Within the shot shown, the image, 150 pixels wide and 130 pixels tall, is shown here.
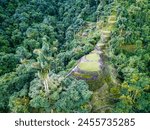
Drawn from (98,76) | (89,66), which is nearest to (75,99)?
(98,76)

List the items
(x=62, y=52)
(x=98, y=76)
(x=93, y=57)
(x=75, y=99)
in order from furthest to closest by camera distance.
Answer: (x=62, y=52) → (x=93, y=57) → (x=98, y=76) → (x=75, y=99)

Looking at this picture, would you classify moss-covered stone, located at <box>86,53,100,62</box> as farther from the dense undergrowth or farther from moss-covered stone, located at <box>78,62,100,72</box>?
the dense undergrowth

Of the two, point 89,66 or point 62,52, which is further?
point 62,52

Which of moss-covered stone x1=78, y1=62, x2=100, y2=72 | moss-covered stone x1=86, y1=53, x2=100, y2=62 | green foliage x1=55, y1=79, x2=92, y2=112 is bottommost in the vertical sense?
green foliage x1=55, y1=79, x2=92, y2=112

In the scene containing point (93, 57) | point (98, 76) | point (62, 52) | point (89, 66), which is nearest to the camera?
point (98, 76)

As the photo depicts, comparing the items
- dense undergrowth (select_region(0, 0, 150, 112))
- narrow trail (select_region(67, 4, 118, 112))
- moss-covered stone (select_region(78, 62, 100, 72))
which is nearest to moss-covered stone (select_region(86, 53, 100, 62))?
narrow trail (select_region(67, 4, 118, 112))

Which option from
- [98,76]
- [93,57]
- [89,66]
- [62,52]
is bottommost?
[62,52]

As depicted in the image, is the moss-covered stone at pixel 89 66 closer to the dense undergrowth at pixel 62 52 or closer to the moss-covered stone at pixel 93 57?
the moss-covered stone at pixel 93 57

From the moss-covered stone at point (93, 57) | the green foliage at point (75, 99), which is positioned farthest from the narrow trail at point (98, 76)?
the green foliage at point (75, 99)

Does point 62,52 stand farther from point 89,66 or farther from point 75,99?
point 75,99
